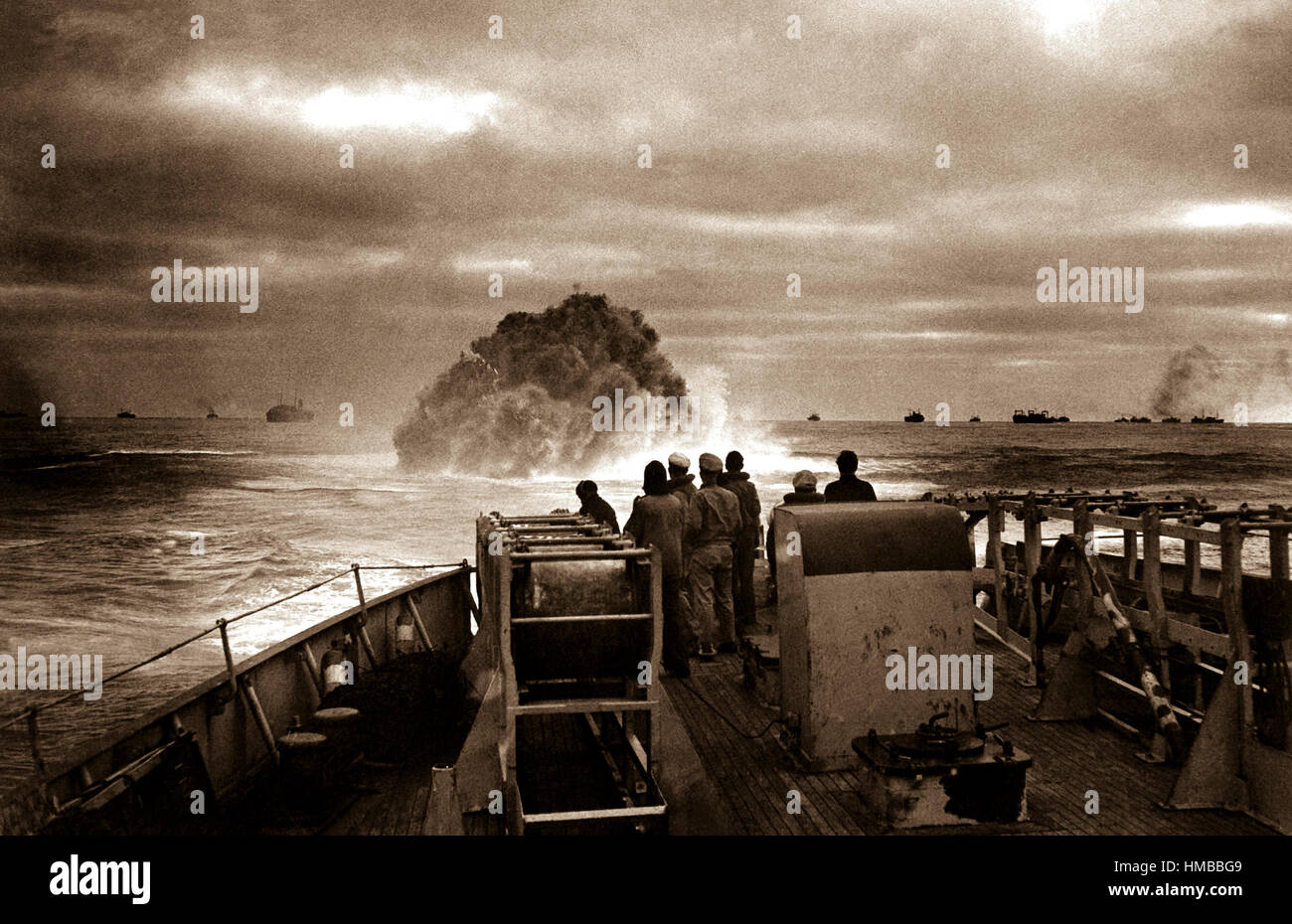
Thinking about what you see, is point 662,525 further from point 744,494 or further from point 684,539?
point 744,494

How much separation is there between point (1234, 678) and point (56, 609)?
170ft

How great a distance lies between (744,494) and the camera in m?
11.1

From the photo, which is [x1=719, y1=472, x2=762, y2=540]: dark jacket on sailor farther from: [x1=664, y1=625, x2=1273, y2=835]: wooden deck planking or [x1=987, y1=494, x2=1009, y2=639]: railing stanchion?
[x1=664, y1=625, x2=1273, y2=835]: wooden deck planking

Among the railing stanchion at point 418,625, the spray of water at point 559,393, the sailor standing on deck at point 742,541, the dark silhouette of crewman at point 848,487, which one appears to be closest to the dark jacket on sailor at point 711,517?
the sailor standing on deck at point 742,541

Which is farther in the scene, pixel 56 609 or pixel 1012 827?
pixel 56 609

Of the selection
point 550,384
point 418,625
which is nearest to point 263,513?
point 550,384

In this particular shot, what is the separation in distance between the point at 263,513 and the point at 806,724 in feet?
251

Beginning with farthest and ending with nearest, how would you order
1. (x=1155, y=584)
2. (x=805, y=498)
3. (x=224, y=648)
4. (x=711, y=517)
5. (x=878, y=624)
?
(x=711, y=517)
(x=805, y=498)
(x=224, y=648)
(x=1155, y=584)
(x=878, y=624)

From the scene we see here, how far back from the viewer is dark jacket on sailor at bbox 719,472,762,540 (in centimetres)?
1091
